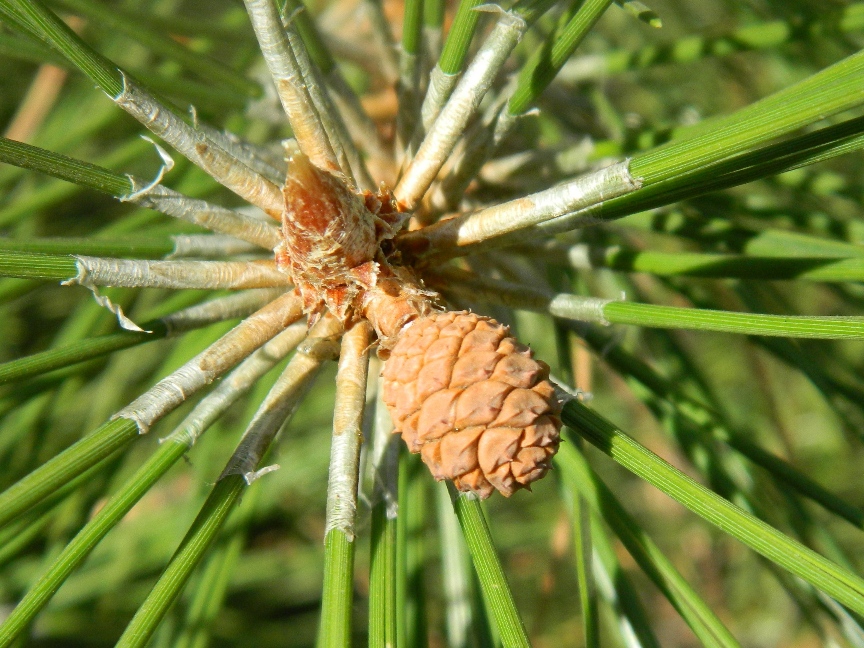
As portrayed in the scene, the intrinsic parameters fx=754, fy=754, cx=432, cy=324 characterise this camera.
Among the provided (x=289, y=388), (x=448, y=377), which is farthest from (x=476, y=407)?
(x=289, y=388)

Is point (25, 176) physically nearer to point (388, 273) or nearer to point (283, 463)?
point (283, 463)

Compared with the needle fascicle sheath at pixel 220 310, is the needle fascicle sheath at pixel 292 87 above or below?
above

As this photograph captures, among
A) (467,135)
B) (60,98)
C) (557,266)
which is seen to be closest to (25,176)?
(60,98)

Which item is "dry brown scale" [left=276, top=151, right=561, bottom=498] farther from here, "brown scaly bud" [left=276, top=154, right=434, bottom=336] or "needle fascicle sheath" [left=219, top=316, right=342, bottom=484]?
"needle fascicle sheath" [left=219, top=316, right=342, bottom=484]

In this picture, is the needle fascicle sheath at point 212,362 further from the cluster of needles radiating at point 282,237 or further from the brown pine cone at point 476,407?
the brown pine cone at point 476,407

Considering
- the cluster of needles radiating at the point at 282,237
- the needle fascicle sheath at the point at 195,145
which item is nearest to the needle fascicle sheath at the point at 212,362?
the cluster of needles radiating at the point at 282,237

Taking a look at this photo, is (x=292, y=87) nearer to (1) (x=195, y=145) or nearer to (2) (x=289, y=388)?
(1) (x=195, y=145)
